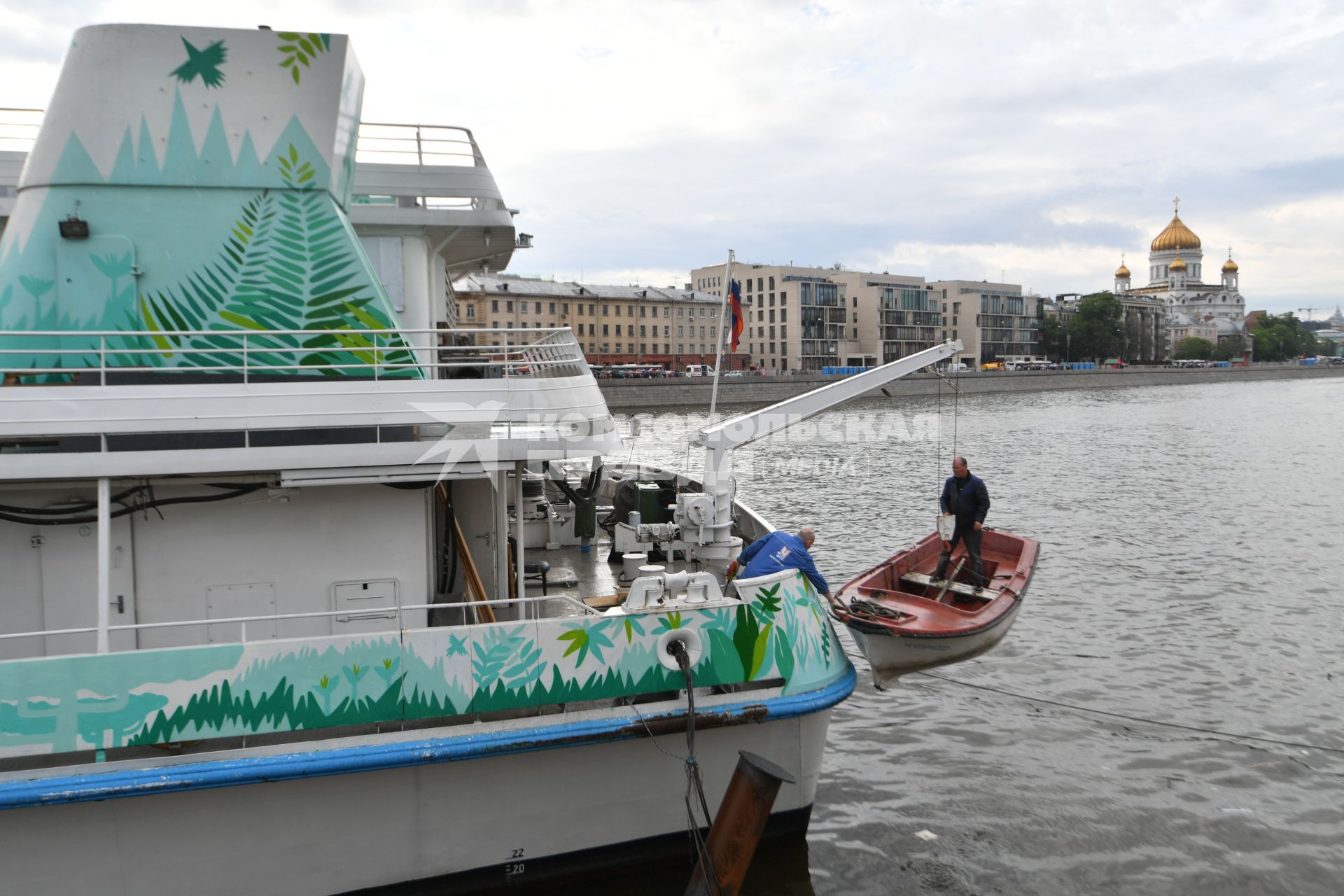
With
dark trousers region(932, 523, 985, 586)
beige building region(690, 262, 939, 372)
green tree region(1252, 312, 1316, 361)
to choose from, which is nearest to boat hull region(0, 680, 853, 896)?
dark trousers region(932, 523, 985, 586)

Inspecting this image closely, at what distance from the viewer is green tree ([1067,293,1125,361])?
12975cm

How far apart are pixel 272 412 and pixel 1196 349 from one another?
164708mm

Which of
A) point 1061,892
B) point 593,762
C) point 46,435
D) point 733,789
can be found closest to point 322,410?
point 46,435

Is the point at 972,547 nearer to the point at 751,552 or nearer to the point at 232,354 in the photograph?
the point at 751,552

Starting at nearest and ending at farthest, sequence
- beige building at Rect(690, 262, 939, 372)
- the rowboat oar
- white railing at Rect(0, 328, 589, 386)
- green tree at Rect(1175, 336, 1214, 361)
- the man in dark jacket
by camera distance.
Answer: white railing at Rect(0, 328, 589, 386), the rowboat oar, the man in dark jacket, beige building at Rect(690, 262, 939, 372), green tree at Rect(1175, 336, 1214, 361)

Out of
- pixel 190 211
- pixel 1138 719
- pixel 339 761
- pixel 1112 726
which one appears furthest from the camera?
pixel 1138 719

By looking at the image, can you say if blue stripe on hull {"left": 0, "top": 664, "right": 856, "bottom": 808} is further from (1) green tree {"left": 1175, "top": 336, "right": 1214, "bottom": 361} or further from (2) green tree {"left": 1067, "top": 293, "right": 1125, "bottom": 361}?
(1) green tree {"left": 1175, "top": 336, "right": 1214, "bottom": 361}

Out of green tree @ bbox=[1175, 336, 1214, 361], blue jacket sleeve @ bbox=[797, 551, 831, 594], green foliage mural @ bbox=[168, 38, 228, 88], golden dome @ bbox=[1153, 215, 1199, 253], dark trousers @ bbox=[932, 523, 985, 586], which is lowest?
dark trousers @ bbox=[932, 523, 985, 586]

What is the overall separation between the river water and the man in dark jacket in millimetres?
1758

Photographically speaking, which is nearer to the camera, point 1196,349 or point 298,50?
point 298,50

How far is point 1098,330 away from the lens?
5108 inches

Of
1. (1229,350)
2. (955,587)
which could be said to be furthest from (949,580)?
(1229,350)

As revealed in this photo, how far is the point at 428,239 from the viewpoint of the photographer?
10.5 m

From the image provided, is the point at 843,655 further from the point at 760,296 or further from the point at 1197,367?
the point at 1197,367
